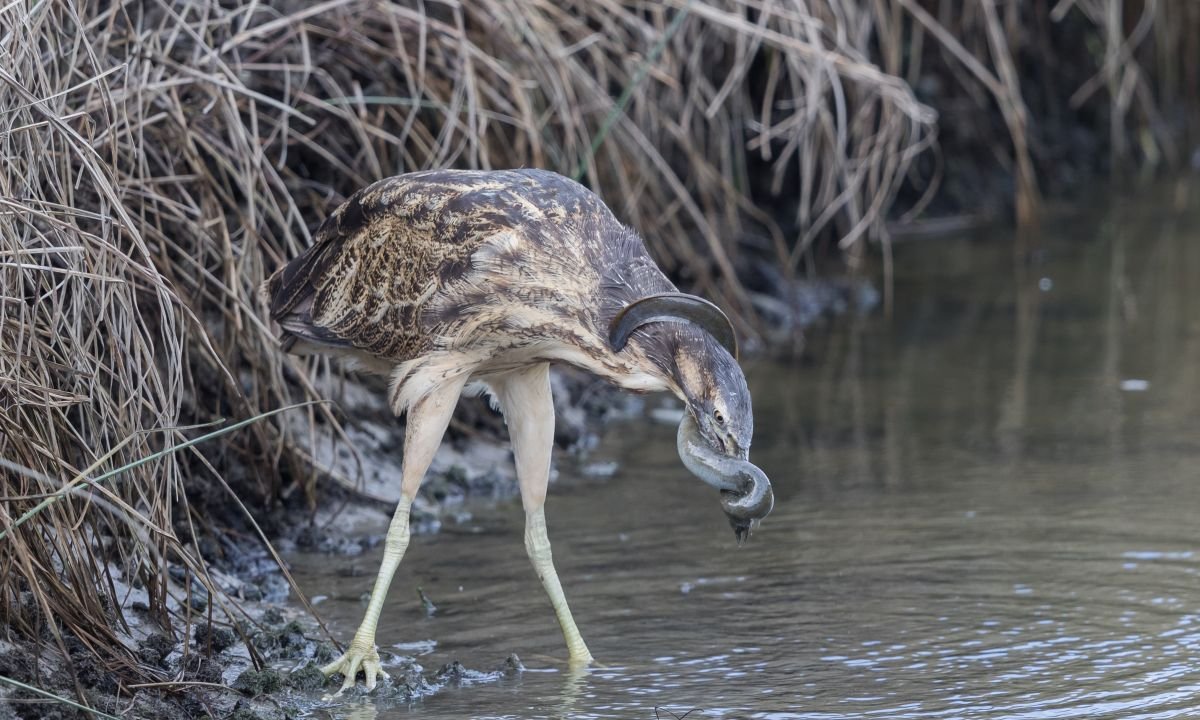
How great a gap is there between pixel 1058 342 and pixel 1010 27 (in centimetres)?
287

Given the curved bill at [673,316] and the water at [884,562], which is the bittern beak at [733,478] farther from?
the water at [884,562]

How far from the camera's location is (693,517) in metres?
5.97

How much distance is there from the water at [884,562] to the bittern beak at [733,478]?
52 cm

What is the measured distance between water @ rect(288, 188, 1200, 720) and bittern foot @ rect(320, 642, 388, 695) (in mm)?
133

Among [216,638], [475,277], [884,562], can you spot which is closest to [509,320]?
[475,277]

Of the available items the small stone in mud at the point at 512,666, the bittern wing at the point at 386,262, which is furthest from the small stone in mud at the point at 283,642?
the bittern wing at the point at 386,262

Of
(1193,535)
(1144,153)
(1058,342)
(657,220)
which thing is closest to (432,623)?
(1193,535)

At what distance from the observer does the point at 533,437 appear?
5027 millimetres

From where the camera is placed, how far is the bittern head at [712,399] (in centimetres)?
403

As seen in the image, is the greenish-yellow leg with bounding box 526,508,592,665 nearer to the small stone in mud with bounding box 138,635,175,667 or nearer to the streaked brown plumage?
the streaked brown plumage

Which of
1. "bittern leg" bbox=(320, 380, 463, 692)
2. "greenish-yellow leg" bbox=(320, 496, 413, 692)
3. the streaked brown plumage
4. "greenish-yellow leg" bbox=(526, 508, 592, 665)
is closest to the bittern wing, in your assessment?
the streaked brown plumage

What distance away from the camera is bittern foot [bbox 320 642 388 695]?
444cm

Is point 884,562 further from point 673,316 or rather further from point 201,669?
point 201,669

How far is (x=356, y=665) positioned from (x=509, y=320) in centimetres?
104
